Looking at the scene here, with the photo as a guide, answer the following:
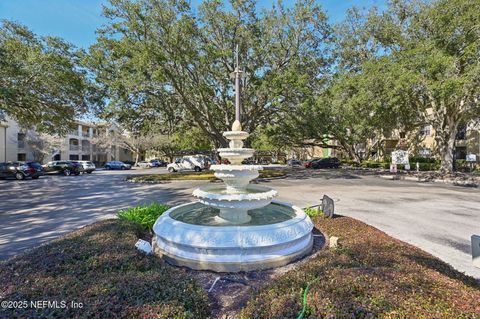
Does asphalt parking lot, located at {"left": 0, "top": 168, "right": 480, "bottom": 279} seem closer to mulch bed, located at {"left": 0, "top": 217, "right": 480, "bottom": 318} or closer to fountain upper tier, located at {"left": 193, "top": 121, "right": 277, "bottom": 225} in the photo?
mulch bed, located at {"left": 0, "top": 217, "right": 480, "bottom": 318}

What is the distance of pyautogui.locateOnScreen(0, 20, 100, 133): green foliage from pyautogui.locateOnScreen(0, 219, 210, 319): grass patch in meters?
11.3

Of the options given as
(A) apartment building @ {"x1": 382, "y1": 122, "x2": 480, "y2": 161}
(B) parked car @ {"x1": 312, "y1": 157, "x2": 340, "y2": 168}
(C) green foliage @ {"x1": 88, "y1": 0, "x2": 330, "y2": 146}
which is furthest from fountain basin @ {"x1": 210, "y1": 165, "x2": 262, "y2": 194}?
(B) parked car @ {"x1": 312, "y1": 157, "x2": 340, "y2": 168}

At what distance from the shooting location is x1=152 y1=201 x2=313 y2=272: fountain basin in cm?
386

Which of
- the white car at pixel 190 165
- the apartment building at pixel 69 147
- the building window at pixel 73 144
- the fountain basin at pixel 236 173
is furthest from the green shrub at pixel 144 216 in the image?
the building window at pixel 73 144

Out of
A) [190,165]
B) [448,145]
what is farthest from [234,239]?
[190,165]

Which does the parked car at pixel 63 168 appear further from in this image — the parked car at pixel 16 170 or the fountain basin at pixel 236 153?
the fountain basin at pixel 236 153

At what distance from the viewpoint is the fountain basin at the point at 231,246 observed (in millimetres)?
3859

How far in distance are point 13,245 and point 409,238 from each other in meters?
9.35

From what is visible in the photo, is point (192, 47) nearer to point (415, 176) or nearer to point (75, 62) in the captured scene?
point (75, 62)

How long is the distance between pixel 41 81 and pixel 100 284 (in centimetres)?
1395

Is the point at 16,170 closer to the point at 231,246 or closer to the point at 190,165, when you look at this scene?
the point at 190,165

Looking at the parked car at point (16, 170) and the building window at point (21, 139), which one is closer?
the parked car at point (16, 170)

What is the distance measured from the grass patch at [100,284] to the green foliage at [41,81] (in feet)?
37.0

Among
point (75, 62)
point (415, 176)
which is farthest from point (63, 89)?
point (415, 176)
